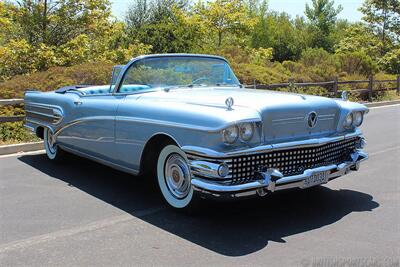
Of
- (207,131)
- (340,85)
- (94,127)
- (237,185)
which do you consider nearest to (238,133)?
(207,131)

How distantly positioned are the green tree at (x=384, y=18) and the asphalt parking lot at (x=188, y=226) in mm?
31935

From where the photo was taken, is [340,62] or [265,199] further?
[340,62]

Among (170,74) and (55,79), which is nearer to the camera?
(170,74)

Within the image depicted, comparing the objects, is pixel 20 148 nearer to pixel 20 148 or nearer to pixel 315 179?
pixel 20 148

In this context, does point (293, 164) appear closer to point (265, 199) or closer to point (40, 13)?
point (265, 199)

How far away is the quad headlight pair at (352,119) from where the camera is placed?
5.31 m

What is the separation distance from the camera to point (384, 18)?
35.5 m

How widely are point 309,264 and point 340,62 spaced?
23480 millimetres

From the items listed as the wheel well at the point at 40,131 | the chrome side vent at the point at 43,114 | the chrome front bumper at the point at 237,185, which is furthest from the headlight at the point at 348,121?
the wheel well at the point at 40,131

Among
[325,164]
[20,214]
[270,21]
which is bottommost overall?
[20,214]

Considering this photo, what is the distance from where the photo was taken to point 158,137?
5.00 metres

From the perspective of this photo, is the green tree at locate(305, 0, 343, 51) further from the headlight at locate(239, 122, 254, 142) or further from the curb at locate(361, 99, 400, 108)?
the headlight at locate(239, 122, 254, 142)

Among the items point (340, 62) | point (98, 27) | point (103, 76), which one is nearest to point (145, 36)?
point (98, 27)

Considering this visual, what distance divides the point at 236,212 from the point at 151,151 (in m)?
1.11
